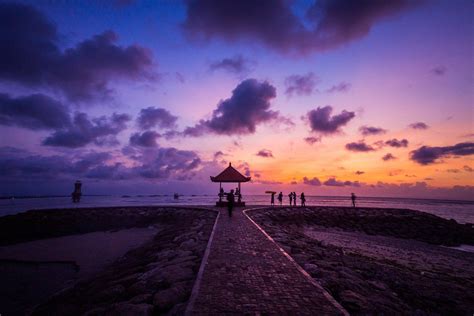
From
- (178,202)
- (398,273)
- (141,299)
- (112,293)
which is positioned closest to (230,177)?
(398,273)

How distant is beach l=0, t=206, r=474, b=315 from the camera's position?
549cm

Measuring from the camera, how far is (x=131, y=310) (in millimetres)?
4672

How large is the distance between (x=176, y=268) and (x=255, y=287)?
2.48 metres

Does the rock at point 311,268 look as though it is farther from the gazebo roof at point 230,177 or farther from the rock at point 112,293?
the gazebo roof at point 230,177

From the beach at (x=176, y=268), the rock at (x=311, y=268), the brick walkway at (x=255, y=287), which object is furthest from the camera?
the rock at (x=311, y=268)

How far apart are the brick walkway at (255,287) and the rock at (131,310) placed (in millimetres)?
877

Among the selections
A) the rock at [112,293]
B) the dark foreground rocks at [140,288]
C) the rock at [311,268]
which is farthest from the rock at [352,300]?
the rock at [112,293]

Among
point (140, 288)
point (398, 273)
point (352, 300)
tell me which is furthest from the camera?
point (398, 273)

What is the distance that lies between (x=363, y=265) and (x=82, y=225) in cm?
2225

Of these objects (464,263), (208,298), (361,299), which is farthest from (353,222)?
(208,298)

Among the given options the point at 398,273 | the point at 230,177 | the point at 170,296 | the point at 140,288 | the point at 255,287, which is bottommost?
the point at 398,273

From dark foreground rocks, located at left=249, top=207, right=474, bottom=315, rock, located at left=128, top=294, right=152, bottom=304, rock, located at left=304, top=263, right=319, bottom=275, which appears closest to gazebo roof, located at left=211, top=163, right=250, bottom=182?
dark foreground rocks, located at left=249, top=207, right=474, bottom=315

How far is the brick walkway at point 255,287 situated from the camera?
428 centimetres

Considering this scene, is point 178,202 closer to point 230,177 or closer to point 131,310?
point 230,177
